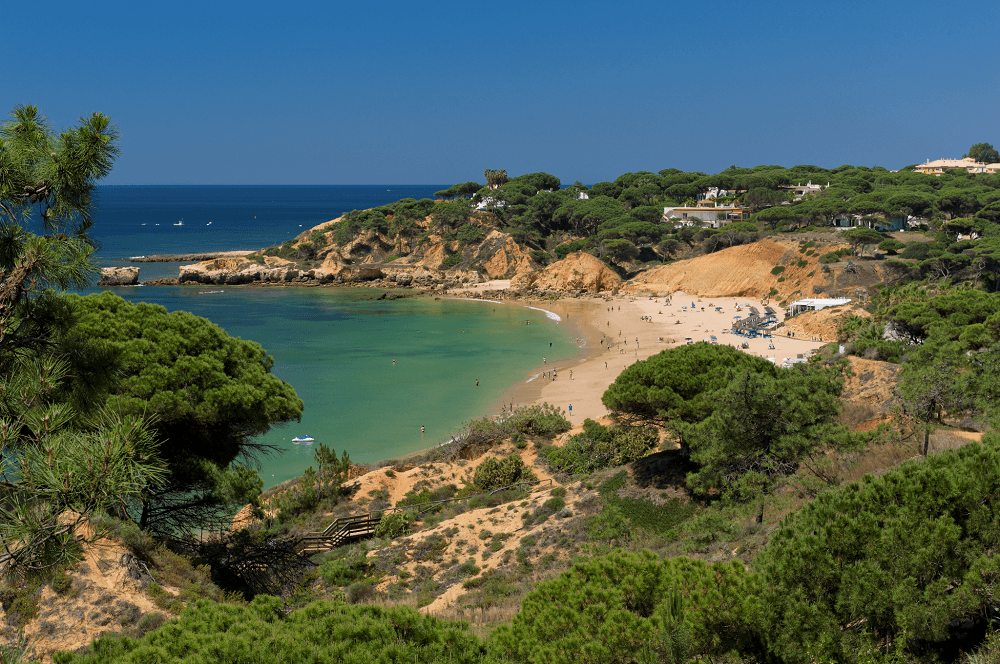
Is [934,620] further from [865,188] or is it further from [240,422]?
[865,188]

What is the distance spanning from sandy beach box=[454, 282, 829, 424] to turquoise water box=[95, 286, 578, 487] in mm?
1618

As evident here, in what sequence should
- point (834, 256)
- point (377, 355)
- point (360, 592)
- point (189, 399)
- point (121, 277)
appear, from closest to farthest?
point (189, 399) < point (360, 592) < point (377, 355) < point (834, 256) < point (121, 277)

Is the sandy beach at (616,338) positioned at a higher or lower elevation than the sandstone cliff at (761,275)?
lower

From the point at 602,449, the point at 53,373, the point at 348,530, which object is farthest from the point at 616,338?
the point at 53,373

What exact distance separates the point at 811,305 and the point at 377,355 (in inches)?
1261

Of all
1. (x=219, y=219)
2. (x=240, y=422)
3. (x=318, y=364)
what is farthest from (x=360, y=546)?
(x=219, y=219)

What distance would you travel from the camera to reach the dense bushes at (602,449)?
19.7 meters

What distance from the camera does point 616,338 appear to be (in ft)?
161

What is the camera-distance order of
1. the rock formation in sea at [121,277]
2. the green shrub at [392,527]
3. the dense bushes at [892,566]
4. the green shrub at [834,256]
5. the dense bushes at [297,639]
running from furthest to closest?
the rock formation in sea at [121,277] → the green shrub at [834,256] → the green shrub at [392,527] → the dense bushes at [892,566] → the dense bushes at [297,639]

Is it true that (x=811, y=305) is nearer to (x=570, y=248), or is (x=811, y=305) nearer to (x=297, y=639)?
(x=570, y=248)

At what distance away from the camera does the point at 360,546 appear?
1609cm

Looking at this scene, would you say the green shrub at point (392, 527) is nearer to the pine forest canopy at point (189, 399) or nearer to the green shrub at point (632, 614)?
the pine forest canopy at point (189, 399)

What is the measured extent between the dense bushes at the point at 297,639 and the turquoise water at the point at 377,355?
65.8ft

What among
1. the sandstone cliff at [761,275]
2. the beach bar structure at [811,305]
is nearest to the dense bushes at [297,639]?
the beach bar structure at [811,305]
